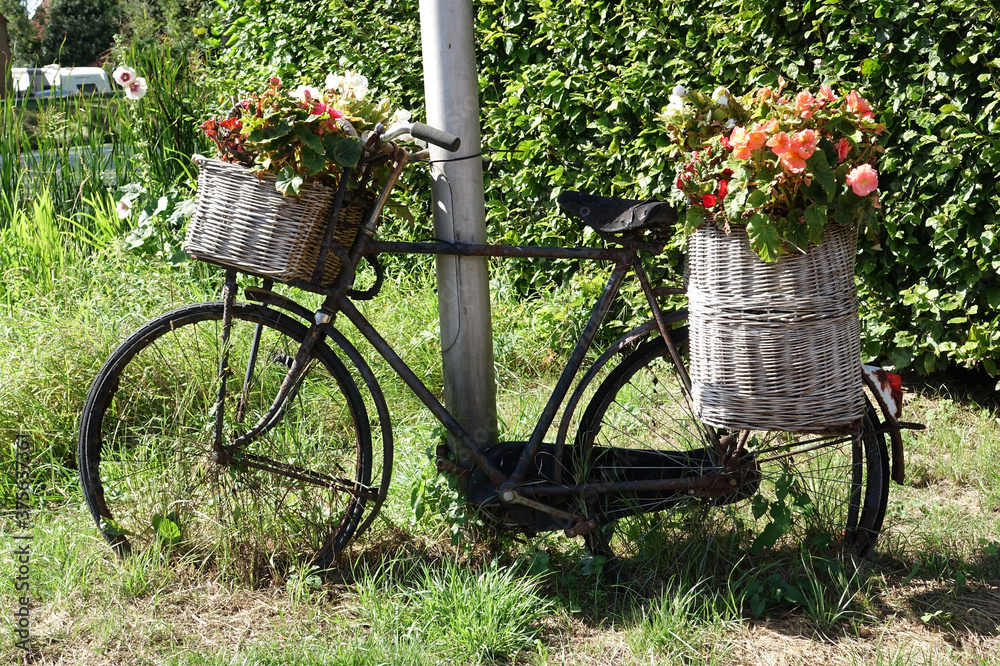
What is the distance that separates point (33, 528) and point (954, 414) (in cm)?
363

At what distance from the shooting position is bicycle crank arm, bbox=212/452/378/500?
264 cm

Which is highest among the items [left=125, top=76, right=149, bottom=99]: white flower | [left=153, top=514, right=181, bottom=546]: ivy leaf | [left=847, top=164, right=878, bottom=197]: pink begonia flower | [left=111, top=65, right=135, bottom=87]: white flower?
[left=111, top=65, right=135, bottom=87]: white flower

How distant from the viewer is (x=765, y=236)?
207 centimetres

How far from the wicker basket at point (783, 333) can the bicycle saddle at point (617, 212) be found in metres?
0.17

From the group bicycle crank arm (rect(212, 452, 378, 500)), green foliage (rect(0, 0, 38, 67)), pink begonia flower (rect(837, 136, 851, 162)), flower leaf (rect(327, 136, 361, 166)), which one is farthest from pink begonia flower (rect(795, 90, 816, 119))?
green foliage (rect(0, 0, 38, 67))

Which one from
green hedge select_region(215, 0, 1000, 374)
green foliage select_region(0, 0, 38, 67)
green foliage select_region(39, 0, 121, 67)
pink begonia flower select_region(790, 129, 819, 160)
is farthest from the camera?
green foliage select_region(39, 0, 121, 67)

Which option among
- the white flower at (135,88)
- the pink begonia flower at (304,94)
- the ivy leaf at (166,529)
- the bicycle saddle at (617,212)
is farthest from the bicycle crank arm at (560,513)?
the white flower at (135,88)

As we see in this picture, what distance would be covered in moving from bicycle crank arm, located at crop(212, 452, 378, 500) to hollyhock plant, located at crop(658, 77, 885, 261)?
51.5 inches

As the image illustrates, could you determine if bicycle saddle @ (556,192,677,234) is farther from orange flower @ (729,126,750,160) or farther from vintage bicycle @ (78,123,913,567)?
orange flower @ (729,126,750,160)

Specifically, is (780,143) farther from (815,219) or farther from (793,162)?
(815,219)

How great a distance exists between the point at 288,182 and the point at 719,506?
1609 millimetres

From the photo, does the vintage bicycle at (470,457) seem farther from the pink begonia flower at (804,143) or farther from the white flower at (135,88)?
the white flower at (135,88)

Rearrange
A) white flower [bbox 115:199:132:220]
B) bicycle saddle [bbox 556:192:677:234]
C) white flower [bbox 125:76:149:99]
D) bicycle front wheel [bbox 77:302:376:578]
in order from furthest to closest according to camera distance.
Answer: white flower [bbox 115:199:132:220], white flower [bbox 125:76:149:99], bicycle front wheel [bbox 77:302:376:578], bicycle saddle [bbox 556:192:677:234]

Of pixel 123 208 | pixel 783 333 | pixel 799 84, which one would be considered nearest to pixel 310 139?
pixel 783 333
